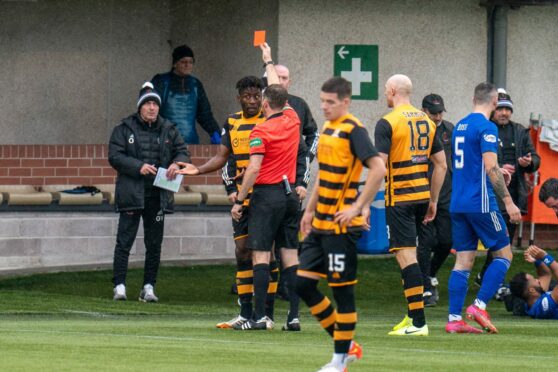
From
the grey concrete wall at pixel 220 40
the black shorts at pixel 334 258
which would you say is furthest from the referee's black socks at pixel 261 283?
the grey concrete wall at pixel 220 40

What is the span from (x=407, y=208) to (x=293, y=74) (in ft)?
25.8

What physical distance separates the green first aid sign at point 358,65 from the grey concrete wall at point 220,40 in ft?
3.54

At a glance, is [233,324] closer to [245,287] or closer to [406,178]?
[245,287]

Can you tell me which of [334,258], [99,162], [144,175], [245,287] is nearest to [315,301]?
[334,258]

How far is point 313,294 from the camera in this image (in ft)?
34.1

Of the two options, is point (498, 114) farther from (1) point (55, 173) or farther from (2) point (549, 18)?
(1) point (55, 173)

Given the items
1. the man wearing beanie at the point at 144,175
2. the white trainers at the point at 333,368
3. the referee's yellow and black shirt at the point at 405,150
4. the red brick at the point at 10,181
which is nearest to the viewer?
the white trainers at the point at 333,368

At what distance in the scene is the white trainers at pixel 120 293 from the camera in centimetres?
1695

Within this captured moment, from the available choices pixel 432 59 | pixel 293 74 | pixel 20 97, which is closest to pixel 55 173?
pixel 20 97

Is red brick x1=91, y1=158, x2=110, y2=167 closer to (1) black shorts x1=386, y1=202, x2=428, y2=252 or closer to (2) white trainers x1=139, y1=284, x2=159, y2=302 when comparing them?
(2) white trainers x1=139, y1=284, x2=159, y2=302

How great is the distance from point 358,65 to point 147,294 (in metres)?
5.23

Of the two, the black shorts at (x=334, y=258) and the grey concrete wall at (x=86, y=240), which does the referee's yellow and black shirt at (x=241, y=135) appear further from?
the grey concrete wall at (x=86, y=240)

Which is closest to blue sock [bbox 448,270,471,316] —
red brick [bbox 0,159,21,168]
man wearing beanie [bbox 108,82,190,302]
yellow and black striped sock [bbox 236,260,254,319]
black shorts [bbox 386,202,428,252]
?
black shorts [bbox 386,202,428,252]

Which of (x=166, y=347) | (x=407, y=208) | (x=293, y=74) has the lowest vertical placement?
(x=166, y=347)
